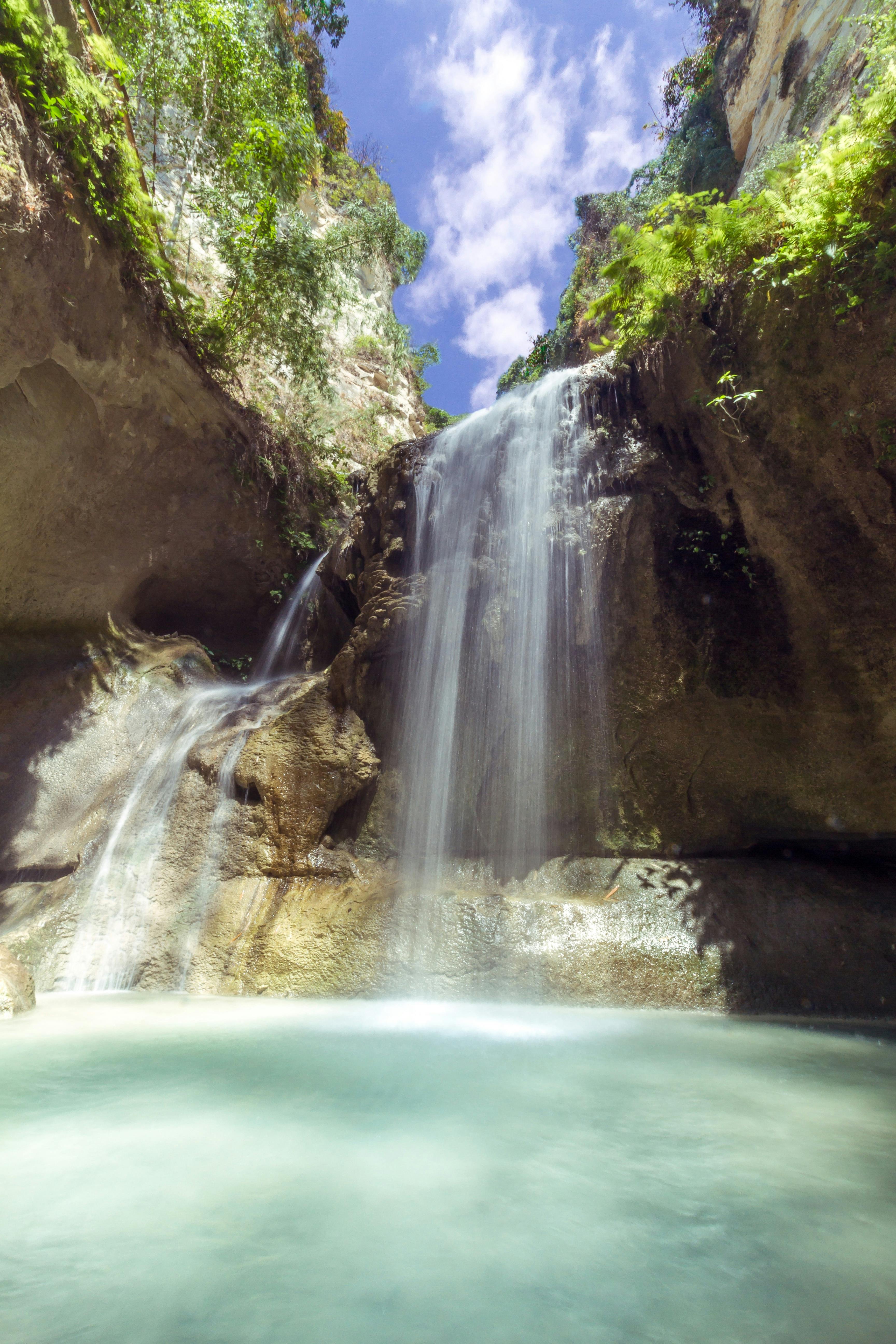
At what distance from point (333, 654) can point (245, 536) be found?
2741 millimetres

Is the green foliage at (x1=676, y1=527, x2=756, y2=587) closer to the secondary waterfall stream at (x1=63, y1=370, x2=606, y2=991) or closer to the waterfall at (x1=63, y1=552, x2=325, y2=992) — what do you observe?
the secondary waterfall stream at (x1=63, y1=370, x2=606, y2=991)

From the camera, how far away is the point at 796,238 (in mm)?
5406

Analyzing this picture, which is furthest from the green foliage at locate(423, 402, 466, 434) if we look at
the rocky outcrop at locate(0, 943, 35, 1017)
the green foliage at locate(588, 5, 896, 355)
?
the rocky outcrop at locate(0, 943, 35, 1017)

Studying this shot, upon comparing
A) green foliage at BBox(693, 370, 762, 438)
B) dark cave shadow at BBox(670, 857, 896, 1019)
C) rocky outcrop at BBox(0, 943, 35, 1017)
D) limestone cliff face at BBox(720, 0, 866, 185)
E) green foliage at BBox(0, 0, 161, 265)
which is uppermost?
limestone cliff face at BBox(720, 0, 866, 185)

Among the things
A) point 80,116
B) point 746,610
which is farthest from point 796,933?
point 80,116

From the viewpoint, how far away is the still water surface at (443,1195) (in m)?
1.46

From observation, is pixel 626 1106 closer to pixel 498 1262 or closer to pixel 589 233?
pixel 498 1262

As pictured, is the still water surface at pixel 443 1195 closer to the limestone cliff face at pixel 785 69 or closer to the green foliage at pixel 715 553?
the green foliage at pixel 715 553

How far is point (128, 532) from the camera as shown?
31.9 feet

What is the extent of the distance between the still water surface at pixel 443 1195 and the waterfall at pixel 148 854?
199cm

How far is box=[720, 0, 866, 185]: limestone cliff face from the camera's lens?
8.53m

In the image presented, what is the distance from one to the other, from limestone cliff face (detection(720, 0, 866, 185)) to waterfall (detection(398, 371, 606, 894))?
18.8ft

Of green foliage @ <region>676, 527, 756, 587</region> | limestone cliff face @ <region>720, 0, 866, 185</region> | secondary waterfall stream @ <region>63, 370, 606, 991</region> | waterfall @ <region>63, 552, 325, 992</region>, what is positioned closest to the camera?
waterfall @ <region>63, 552, 325, 992</region>

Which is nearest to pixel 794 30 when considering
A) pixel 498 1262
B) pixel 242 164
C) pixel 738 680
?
pixel 242 164
